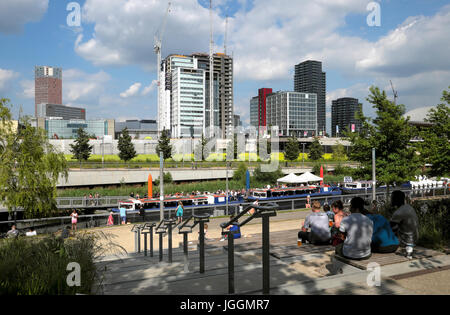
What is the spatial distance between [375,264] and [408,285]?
54 centimetres

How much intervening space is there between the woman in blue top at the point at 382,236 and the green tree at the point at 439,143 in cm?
1404

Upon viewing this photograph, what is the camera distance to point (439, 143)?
1820cm

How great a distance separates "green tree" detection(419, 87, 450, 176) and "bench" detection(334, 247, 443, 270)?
13.5m

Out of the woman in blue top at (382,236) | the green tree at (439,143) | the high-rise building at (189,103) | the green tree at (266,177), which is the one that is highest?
the high-rise building at (189,103)

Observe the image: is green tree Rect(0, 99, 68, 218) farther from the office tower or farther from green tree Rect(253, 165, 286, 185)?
the office tower

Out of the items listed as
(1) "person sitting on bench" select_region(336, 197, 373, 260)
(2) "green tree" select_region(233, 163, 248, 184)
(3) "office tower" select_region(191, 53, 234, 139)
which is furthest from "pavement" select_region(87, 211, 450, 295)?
(3) "office tower" select_region(191, 53, 234, 139)

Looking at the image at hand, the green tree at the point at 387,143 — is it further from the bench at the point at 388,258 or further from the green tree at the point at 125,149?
the green tree at the point at 125,149

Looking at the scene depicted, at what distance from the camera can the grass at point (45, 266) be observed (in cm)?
454

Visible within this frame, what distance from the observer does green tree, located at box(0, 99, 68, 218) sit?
17.5 m

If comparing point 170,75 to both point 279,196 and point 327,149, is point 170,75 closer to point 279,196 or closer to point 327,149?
point 327,149

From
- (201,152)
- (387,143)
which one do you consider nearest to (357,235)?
(387,143)

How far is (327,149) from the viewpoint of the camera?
10962 cm

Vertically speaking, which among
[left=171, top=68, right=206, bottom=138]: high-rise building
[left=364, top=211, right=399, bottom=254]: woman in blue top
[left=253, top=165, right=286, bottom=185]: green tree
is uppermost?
[left=171, top=68, right=206, bottom=138]: high-rise building

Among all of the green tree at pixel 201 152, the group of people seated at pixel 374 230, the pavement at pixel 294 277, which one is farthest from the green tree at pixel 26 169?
the green tree at pixel 201 152
